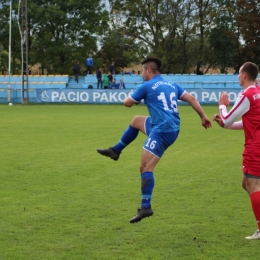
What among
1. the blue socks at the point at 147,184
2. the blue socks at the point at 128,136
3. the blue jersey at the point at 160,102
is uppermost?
the blue jersey at the point at 160,102

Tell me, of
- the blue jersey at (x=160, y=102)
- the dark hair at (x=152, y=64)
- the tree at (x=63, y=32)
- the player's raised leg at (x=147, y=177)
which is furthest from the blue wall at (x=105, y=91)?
the player's raised leg at (x=147, y=177)

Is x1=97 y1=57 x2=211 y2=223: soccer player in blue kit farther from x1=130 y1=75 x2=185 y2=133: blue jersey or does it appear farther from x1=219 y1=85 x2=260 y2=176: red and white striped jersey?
x1=219 y1=85 x2=260 y2=176: red and white striped jersey

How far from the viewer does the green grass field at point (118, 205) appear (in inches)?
252

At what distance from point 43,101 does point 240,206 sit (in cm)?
3120

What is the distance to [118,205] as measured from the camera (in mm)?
8562

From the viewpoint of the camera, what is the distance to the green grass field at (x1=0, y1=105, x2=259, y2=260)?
21.0 ft

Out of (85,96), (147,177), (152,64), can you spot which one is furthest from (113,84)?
(147,177)

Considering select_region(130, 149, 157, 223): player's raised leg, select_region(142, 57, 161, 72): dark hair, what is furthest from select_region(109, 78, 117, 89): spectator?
select_region(130, 149, 157, 223): player's raised leg

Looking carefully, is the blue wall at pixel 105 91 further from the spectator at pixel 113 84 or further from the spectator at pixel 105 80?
the spectator at pixel 105 80

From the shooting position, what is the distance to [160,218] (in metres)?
7.80

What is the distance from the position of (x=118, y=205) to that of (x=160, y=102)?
2012 mm

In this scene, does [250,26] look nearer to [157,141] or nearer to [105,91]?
[105,91]

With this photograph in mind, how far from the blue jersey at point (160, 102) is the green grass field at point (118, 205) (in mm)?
1235

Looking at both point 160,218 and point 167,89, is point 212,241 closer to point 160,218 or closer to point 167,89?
point 160,218
